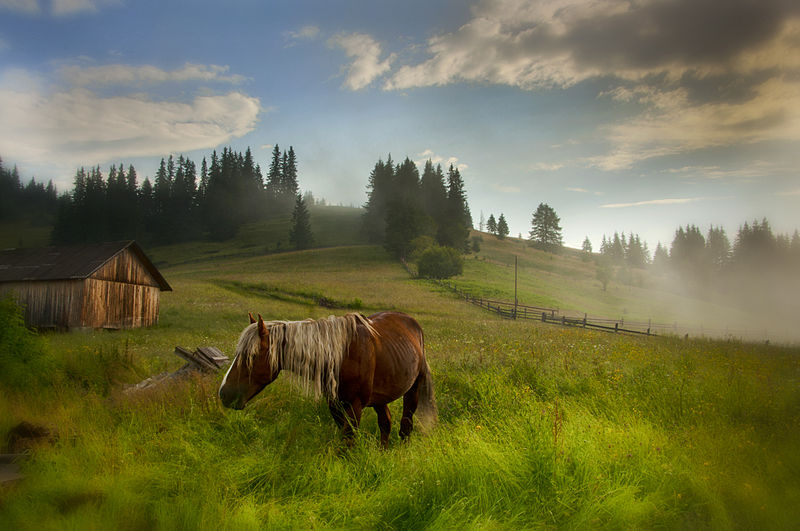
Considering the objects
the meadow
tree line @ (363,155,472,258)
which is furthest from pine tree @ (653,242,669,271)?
the meadow

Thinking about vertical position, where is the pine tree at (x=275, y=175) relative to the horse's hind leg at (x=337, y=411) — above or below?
above

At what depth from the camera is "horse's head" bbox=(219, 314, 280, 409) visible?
155 inches

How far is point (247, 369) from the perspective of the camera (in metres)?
4.00

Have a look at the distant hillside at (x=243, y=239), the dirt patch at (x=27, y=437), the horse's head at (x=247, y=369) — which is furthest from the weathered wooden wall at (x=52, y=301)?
the distant hillside at (x=243, y=239)

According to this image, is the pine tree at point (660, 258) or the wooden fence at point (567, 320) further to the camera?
the pine tree at point (660, 258)

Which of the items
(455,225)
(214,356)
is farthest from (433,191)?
(214,356)

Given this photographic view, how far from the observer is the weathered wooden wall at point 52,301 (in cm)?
2202

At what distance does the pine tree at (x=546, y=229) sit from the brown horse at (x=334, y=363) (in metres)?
98.4

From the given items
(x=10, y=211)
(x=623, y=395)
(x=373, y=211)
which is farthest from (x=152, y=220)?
(x=623, y=395)

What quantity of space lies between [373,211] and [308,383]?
3037 inches

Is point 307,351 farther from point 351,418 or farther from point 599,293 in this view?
point 599,293

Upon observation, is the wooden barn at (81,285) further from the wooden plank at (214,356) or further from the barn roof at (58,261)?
the wooden plank at (214,356)

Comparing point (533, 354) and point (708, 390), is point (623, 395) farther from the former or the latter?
point (533, 354)

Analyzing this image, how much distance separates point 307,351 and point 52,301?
88.3 ft
